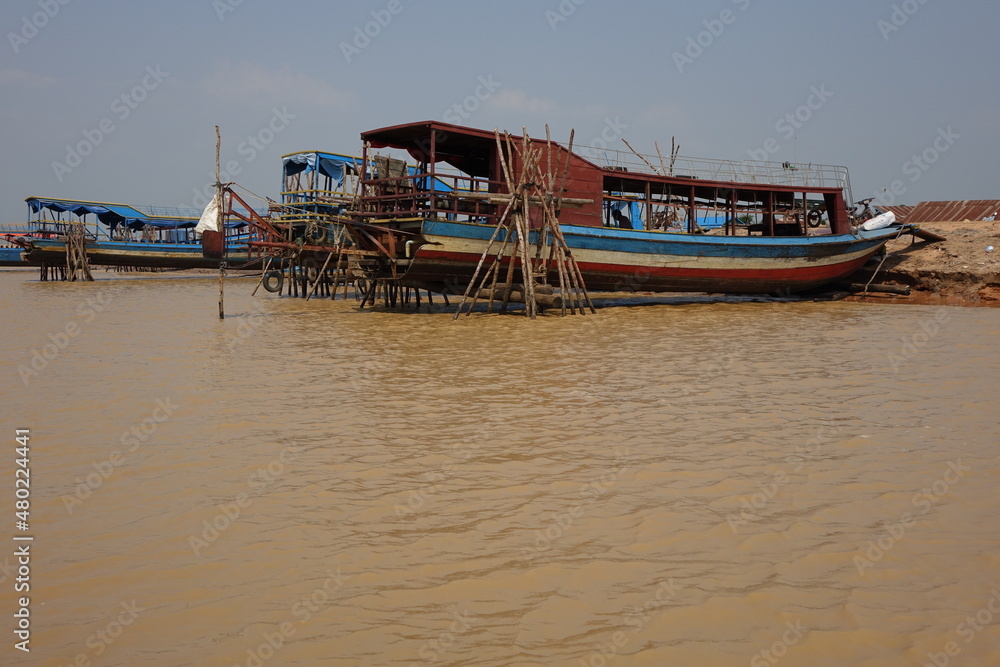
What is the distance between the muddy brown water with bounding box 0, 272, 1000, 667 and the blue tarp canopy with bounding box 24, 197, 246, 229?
2888 cm

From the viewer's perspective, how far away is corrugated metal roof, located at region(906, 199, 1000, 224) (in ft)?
81.3

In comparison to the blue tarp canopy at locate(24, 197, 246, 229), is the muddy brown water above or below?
below

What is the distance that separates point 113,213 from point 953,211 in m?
36.9

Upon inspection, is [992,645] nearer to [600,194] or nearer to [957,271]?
[600,194]

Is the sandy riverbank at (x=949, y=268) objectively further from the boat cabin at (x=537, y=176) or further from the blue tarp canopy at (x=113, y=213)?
the blue tarp canopy at (x=113, y=213)

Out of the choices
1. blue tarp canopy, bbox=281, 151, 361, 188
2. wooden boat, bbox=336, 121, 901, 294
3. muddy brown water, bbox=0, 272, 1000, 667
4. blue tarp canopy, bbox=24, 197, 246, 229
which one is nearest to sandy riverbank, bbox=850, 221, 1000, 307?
wooden boat, bbox=336, 121, 901, 294

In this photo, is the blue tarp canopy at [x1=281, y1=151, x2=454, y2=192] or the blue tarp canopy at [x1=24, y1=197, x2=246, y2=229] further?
the blue tarp canopy at [x1=24, y1=197, x2=246, y2=229]

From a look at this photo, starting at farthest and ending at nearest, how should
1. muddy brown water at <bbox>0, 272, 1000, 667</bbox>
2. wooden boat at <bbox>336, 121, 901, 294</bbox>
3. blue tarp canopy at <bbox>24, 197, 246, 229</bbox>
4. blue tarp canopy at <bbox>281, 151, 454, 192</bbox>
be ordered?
blue tarp canopy at <bbox>24, 197, 246, 229</bbox>, blue tarp canopy at <bbox>281, 151, 454, 192</bbox>, wooden boat at <bbox>336, 121, 901, 294</bbox>, muddy brown water at <bbox>0, 272, 1000, 667</bbox>

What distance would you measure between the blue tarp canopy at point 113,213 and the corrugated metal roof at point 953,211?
2824cm

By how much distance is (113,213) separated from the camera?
3625cm

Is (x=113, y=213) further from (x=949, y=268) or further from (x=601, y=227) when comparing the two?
(x=949, y=268)

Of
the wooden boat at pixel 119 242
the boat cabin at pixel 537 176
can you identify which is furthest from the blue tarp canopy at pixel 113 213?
the boat cabin at pixel 537 176

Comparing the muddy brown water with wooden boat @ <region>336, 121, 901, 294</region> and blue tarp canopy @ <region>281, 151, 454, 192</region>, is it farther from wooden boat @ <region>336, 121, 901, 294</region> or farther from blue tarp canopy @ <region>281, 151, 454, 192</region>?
blue tarp canopy @ <region>281, 151, 454, 192</region>

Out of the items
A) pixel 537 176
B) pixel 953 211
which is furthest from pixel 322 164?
pixel 953 211
